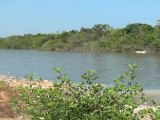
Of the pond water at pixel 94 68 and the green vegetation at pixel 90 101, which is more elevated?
the green vegetation at pixel 90 101

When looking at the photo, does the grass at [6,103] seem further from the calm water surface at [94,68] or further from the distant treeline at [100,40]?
the distant treeline at [100,40]

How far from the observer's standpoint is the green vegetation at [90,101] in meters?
3.78

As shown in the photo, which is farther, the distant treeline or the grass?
the distant treeline

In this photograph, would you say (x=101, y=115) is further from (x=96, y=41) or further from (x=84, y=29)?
(x=84, y=29)

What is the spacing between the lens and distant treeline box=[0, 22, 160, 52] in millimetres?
77688

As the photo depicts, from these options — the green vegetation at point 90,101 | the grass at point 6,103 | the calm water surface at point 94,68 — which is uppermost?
the green vegetation at point 90,101

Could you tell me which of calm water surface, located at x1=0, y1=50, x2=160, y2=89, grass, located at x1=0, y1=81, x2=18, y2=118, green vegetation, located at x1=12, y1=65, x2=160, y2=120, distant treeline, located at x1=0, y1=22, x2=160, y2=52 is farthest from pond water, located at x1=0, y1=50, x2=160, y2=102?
distant treeline, located at x1=0, y1=22, x2=160, y2=52

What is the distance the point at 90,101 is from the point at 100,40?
280ft

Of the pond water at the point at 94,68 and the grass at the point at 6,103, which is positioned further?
the pond water at the point at 94,68

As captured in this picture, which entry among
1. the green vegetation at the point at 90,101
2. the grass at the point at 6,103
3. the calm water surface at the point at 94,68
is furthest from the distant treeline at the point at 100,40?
the green vegetation at the point at 90,101

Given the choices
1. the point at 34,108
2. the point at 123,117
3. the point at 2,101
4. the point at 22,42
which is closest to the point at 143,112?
the point at 123,117

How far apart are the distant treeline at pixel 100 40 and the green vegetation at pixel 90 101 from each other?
70427 mm

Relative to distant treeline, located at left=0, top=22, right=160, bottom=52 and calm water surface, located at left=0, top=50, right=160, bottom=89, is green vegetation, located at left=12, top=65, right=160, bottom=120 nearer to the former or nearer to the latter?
calm water surface, located at left=0, top=50, right=160, bottom=89

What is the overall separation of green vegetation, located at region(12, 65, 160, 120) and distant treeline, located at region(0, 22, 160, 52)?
231 feet
